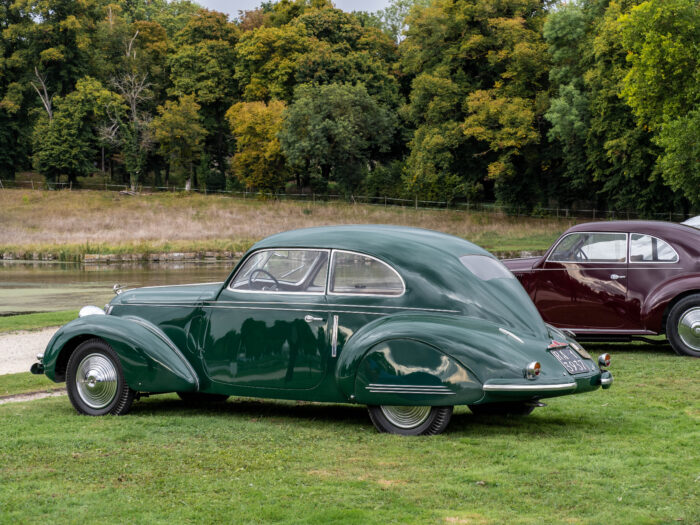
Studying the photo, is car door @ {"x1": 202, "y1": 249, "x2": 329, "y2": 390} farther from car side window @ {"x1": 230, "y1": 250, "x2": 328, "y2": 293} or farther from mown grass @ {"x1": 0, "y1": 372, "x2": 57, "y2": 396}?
mown grass @ {"x1": 0, "y1": 372, "x2": 57, "y2": 396}

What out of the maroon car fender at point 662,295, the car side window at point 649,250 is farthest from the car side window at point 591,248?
the maroon car fender at point 662,295

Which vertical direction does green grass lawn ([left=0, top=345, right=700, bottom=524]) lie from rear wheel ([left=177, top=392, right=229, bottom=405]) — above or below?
above

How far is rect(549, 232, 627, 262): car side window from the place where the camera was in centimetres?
1309

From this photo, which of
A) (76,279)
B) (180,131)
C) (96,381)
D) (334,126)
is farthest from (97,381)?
(180,131)

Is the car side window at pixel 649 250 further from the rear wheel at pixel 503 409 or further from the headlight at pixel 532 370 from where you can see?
the headlight at pixel 532 370

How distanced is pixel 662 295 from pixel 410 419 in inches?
259

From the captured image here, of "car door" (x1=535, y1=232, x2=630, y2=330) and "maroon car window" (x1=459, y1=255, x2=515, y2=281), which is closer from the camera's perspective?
"maroon car window" (x1=459, y1=255, x2=515, y2=281)

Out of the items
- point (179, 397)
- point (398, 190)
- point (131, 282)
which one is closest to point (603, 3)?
point (398, 190)

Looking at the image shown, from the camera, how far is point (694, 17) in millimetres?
41375

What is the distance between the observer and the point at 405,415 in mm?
7449

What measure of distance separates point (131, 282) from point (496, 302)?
24.6m

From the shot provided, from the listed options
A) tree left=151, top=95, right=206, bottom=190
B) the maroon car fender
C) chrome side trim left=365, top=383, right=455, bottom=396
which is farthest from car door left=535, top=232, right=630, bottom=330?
tree left=151, top=95, right=206, bottom=190

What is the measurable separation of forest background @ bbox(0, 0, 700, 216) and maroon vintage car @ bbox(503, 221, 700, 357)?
2904 centimetres

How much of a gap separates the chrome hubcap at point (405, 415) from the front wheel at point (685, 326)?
6554 millimetres
